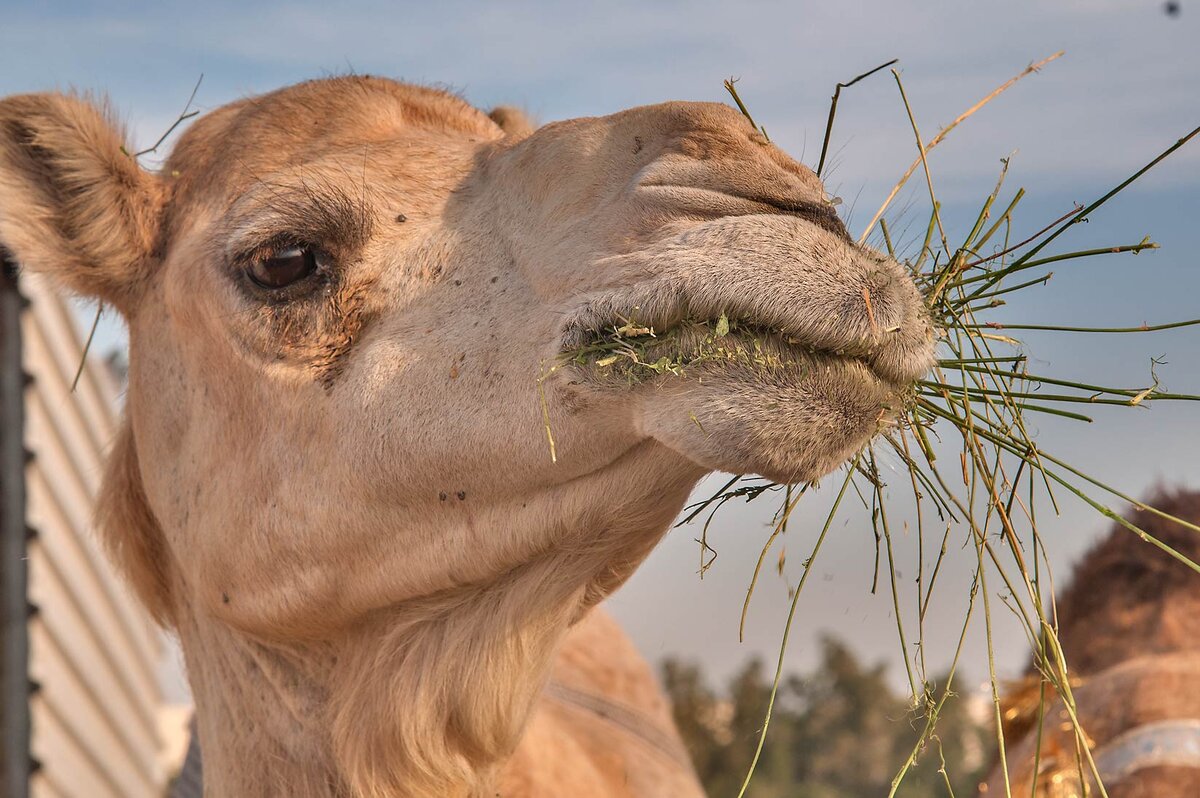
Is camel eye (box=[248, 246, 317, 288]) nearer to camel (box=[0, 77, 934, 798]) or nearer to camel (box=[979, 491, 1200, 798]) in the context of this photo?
camel (box=[0, 77, 934, 798])

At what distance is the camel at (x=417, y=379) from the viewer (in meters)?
1.79

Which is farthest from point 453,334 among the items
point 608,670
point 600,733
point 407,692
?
point 608,670

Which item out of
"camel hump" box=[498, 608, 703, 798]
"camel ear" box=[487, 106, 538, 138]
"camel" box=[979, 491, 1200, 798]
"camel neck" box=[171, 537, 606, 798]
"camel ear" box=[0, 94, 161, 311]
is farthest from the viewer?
"camel" box=[979, 491, 1200, 798]

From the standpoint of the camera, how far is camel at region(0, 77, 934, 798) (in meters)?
1.79

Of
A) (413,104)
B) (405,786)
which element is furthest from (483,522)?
(413,104)

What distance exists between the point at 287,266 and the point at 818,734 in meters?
5.57

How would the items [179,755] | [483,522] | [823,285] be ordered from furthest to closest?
[179,755]
[483,522]
[823,285]

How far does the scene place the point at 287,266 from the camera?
2316mm

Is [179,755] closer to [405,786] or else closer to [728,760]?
[728,760]

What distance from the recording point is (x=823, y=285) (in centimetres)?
176

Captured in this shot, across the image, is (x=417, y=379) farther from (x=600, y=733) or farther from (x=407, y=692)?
(x=600, y=733)

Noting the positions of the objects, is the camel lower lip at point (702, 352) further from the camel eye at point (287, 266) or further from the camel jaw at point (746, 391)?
the camel eye at point (287, 266)

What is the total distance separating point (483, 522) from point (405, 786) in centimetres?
57

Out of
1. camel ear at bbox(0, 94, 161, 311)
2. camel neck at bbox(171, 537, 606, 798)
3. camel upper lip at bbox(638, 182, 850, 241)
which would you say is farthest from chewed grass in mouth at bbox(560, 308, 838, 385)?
camel ear at bbox(0, 94, 161, 311)
